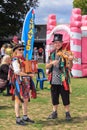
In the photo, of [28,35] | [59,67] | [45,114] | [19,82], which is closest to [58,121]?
[45,114]

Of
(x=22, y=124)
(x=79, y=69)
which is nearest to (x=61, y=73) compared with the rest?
(x=22, y=124)

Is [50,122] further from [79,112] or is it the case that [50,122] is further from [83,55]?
[83,55]

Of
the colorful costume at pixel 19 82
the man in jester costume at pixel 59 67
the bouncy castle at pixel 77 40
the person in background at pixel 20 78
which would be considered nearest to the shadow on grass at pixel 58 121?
the man in jester costume at pixel 59 67

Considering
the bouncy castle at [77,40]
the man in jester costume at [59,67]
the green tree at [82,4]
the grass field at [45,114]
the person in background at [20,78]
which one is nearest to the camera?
A: the person in background at [20,78]

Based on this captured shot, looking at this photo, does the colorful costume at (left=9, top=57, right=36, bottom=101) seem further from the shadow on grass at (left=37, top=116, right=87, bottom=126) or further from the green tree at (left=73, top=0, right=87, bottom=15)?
the green tree at (left=73, top=0, right=87, bottom=15)

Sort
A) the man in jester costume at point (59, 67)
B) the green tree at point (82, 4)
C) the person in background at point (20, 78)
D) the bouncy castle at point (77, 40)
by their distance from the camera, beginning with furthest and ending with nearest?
1. the green tree at point (82, 4)
2. the bouncy castle at point (77, 40)
3. the man in jester costume at point (59, 67)
4. the person in background at point (20, 78)

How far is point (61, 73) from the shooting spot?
6945mm

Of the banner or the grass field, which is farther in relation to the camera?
the banner

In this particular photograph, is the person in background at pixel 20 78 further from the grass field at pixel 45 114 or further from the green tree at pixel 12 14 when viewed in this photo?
the green tree at pixel 12 14

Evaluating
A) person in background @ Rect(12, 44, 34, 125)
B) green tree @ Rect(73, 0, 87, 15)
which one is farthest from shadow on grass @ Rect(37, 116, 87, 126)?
green tree @ Rect(73, 0, 87, 15)

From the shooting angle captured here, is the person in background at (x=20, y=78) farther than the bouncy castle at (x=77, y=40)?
No

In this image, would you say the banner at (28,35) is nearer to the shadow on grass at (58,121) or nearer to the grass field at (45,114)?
the grass field at (45,114)

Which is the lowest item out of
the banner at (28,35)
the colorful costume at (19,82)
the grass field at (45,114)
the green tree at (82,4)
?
the grass field at (45,114)

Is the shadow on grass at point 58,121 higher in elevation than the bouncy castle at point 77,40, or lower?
lower
